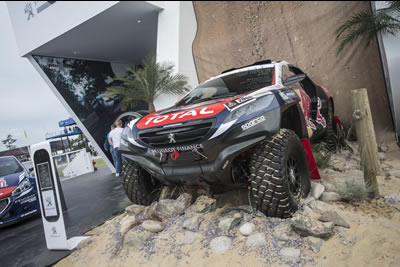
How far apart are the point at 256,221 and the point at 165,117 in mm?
1287

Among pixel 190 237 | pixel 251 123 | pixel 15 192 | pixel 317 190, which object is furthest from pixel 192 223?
pixel 15 192

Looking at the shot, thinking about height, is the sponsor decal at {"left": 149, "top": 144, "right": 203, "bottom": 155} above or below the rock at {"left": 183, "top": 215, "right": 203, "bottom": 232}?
above

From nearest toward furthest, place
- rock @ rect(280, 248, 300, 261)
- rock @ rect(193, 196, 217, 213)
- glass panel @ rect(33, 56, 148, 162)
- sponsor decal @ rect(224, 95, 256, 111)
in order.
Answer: rock @ rect(280, 248, 300, 261) → sponsor decal @ rect(224, 95, 256, 111) → rock @ rect(193, 196, 217, 213) → glass panel @ rect(33, 56, 148, 162)

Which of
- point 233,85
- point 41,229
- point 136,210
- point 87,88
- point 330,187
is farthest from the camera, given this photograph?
point 87,88

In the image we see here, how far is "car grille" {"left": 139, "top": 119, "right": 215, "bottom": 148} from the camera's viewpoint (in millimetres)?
2148

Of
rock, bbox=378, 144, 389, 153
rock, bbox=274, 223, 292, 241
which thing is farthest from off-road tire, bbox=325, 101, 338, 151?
rock, bbox=274, 223, 292, 241

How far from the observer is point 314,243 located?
194 cm

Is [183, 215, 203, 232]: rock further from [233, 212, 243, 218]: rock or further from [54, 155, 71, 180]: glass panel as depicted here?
[54, 155, 71, 180]: glass panel

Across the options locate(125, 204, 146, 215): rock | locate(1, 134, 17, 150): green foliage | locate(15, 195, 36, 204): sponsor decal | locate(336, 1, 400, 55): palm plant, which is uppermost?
locate(336, 1, 400, 55): palm plant

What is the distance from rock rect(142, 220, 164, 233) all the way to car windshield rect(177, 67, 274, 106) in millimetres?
1418

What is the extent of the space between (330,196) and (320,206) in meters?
0.32

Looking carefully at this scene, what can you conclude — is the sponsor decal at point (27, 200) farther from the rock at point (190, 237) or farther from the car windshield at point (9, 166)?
the rock at point (190, 237)

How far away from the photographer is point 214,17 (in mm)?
6824

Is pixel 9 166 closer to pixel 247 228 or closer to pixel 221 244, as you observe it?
pixel 221 244
